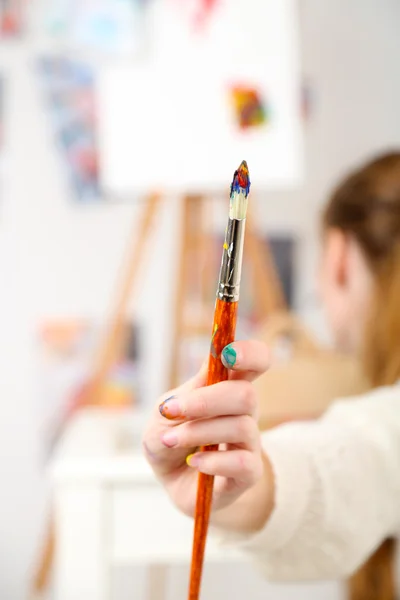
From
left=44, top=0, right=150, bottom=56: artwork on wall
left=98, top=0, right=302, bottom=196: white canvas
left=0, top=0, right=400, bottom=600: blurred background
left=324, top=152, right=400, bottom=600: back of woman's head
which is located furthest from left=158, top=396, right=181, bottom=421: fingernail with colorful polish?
left=44, top=0, right=150, bottom=56: artwork on wall

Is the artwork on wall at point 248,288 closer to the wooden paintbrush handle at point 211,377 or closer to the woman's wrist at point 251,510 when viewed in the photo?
the woman's wrist at point 251,510

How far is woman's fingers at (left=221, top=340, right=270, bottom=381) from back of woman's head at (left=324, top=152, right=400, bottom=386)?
42cm

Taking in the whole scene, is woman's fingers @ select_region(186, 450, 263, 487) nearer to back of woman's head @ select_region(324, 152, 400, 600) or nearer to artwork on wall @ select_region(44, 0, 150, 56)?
back of woman's head @ select_region(324, 152, 400, 600)

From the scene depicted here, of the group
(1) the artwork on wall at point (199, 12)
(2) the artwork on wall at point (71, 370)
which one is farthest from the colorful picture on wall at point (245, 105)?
(2) the artwork on wall at point (71, 370)

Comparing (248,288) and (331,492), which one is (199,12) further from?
(331,492)

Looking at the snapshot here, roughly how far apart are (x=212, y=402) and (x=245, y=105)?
0.95 metres

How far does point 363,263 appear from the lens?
2.71 feet

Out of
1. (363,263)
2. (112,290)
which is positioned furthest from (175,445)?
(112,290)

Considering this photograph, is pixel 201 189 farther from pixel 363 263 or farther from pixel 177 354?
pixel 363 263

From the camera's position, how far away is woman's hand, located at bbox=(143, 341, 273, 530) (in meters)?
0.40

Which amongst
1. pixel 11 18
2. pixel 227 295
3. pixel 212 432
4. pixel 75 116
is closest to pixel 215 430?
pixel 212 432

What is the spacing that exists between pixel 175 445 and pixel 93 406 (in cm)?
97

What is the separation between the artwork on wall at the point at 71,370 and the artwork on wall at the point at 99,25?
0.69 metres

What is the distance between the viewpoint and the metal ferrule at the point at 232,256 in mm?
349
